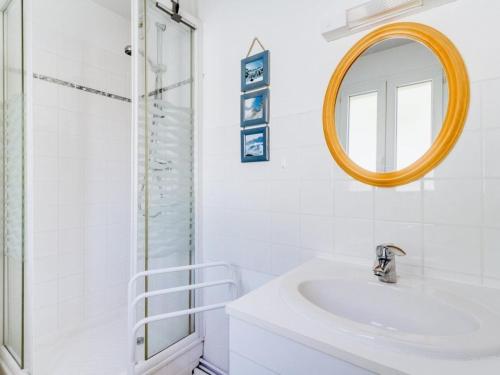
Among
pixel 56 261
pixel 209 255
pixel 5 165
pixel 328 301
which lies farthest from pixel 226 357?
pixel 5 165

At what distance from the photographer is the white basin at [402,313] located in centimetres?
49

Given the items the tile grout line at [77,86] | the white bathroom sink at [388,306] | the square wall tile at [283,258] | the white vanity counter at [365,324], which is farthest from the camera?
the tile grout line at [77,86]

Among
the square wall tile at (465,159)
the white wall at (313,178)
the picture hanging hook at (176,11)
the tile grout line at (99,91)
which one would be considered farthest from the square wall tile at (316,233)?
the picture hanging hook at (176,11)

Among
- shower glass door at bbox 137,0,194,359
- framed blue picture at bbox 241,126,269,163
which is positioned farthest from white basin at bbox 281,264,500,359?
shower glass door at bbox 137,0,194,359

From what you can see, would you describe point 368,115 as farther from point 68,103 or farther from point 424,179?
point 68,103

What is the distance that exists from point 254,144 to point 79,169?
1.43 metres

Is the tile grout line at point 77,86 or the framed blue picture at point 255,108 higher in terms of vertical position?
the tile grout line at point 77,86

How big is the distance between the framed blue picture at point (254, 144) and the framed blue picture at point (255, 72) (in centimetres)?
23

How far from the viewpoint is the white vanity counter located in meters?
0.48

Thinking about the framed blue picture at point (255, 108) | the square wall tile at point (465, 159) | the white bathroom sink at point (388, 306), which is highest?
the framed blue picture at point (255, 108)

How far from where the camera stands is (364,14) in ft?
3.18

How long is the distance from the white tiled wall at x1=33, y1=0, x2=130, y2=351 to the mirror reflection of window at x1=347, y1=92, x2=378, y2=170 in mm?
1875

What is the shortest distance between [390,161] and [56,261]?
2.16m

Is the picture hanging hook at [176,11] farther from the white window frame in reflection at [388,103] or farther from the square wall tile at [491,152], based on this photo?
the square wall tile at [491,152]
